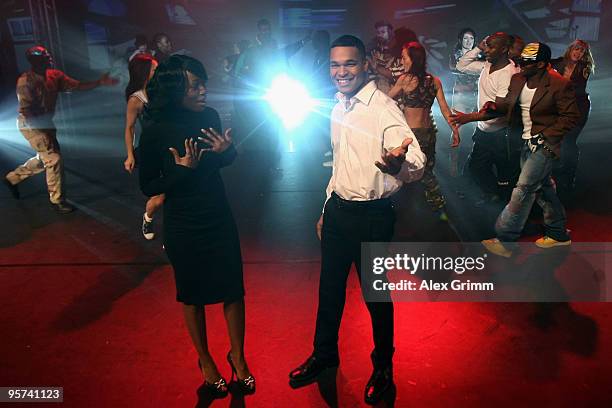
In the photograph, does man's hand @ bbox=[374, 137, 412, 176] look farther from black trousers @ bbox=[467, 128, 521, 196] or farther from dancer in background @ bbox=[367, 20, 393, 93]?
dancer in background @ bbox=[367, 20, 393, 93]

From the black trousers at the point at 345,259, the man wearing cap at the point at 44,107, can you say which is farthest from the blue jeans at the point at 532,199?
the man wearing cap at the point at 44,107

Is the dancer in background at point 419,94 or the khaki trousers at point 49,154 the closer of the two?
the dancer in background at point 419,94

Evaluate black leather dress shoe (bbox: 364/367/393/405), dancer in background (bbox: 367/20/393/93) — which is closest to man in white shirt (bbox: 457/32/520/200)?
dancer in background (bbox: 367/20/393/93)

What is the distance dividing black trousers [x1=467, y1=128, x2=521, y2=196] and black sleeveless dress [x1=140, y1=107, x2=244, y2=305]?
3.89 metres

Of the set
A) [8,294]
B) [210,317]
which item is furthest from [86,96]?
[210,317]

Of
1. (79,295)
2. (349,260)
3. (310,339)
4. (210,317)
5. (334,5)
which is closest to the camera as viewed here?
(349,260)

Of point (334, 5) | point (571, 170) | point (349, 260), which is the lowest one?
point (571, 170)

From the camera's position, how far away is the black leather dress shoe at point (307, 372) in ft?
9.82

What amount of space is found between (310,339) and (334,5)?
1065cm

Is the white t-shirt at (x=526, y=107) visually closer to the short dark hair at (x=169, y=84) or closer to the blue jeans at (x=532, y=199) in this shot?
the blue jeans at (x=532, y=199)

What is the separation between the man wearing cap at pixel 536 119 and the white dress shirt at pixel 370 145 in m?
1.91

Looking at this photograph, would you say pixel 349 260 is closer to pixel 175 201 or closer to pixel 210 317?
pixel 175 201

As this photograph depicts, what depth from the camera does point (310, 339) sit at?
3443mm

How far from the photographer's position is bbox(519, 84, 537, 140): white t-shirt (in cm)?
411
